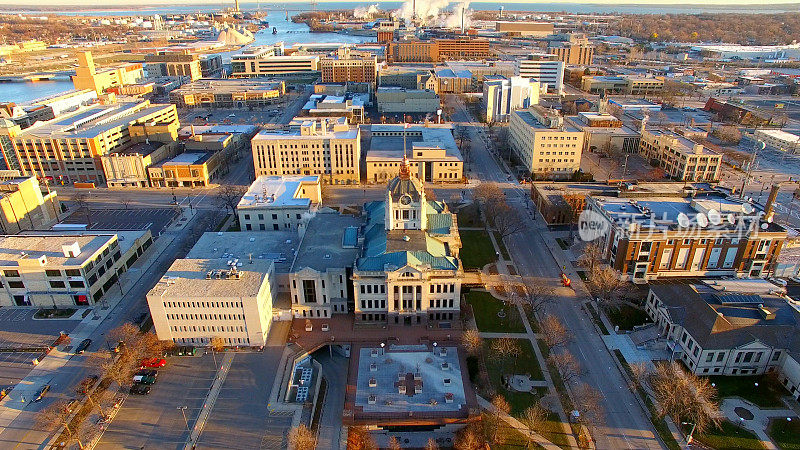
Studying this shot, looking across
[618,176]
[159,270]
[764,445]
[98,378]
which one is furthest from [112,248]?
[618,176]

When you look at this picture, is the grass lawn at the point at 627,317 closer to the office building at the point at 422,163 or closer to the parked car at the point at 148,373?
the office building at the point at 422,163

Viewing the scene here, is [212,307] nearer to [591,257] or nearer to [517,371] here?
[517,371]

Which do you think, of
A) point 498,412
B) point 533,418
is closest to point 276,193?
point 498,412

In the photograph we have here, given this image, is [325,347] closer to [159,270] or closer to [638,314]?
[159,270]

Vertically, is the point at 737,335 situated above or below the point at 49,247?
below

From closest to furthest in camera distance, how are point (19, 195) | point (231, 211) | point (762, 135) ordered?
point (19, 195)
point (231, 211)
point (762, 135)

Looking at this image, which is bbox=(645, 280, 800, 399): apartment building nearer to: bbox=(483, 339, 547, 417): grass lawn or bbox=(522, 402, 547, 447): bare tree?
bbox=(483, 339, 547, 417): grass lawn
